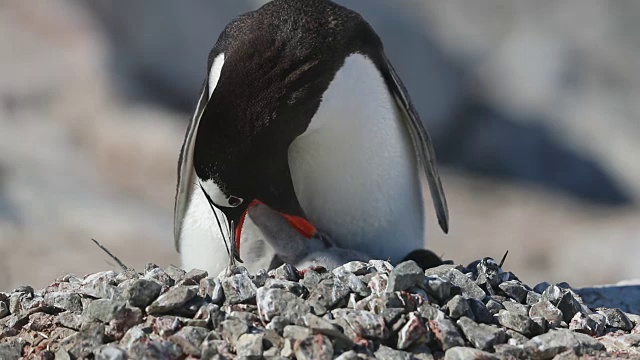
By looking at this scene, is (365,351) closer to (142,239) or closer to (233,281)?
(233,281)

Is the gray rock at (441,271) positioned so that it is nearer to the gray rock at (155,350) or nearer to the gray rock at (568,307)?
the gray rock at (568,307)

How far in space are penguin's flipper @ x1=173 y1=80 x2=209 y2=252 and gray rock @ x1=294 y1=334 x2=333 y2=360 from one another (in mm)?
1110

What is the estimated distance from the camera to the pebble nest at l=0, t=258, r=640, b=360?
188cm

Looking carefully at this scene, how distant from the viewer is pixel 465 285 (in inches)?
87.9

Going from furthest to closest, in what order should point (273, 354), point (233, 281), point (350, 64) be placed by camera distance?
point (350, 64) < point (233, 281) < point (273, 354)

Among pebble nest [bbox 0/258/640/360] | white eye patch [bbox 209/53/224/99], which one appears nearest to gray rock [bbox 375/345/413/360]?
pebble nest [bbox 0/258/640/360]

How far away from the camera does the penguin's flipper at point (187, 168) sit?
2.85 metres

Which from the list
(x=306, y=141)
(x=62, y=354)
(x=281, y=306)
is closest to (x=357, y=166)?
(x=306, y=141)

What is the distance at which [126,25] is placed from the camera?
8.85 metres

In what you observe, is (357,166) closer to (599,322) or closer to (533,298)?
(533,298)

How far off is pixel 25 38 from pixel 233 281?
282 inches

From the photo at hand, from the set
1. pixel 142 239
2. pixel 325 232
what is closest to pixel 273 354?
pixel 325 232

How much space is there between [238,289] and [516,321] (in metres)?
0.58

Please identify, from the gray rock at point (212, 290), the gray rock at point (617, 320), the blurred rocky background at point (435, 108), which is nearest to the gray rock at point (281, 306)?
the gray rock at point (212, 290)
